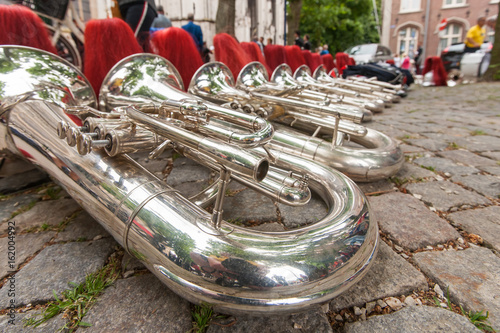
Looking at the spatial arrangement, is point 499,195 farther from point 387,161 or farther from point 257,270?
point 257,270

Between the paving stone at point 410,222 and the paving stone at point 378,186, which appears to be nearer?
the paving stone at point 410,222

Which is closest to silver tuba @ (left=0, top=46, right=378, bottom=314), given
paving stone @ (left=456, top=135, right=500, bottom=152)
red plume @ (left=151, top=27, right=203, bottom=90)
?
red plume @ (left=151, top=27, right=203, bottom=90)

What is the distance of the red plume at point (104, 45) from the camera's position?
2.11 meters

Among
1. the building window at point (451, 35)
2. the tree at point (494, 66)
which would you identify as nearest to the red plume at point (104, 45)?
the tree at point (494, 66)

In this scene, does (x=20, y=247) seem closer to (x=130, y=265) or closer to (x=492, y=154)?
(x=130, y=265)

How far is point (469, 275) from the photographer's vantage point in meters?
1.00

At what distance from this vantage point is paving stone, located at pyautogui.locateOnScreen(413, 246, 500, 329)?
89 cm

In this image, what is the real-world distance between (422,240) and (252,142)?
899 mm

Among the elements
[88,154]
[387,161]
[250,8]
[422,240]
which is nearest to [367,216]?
[422,240]

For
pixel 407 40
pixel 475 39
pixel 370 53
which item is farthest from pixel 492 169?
pixel 407 40

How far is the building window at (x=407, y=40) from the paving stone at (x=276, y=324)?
2493cm

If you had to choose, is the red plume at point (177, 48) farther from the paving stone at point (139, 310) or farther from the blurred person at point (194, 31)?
the blurred person at point (194, 31)

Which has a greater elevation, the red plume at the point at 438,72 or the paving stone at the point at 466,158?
the red plume at the point at 438,72

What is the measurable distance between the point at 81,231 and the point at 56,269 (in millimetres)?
258
